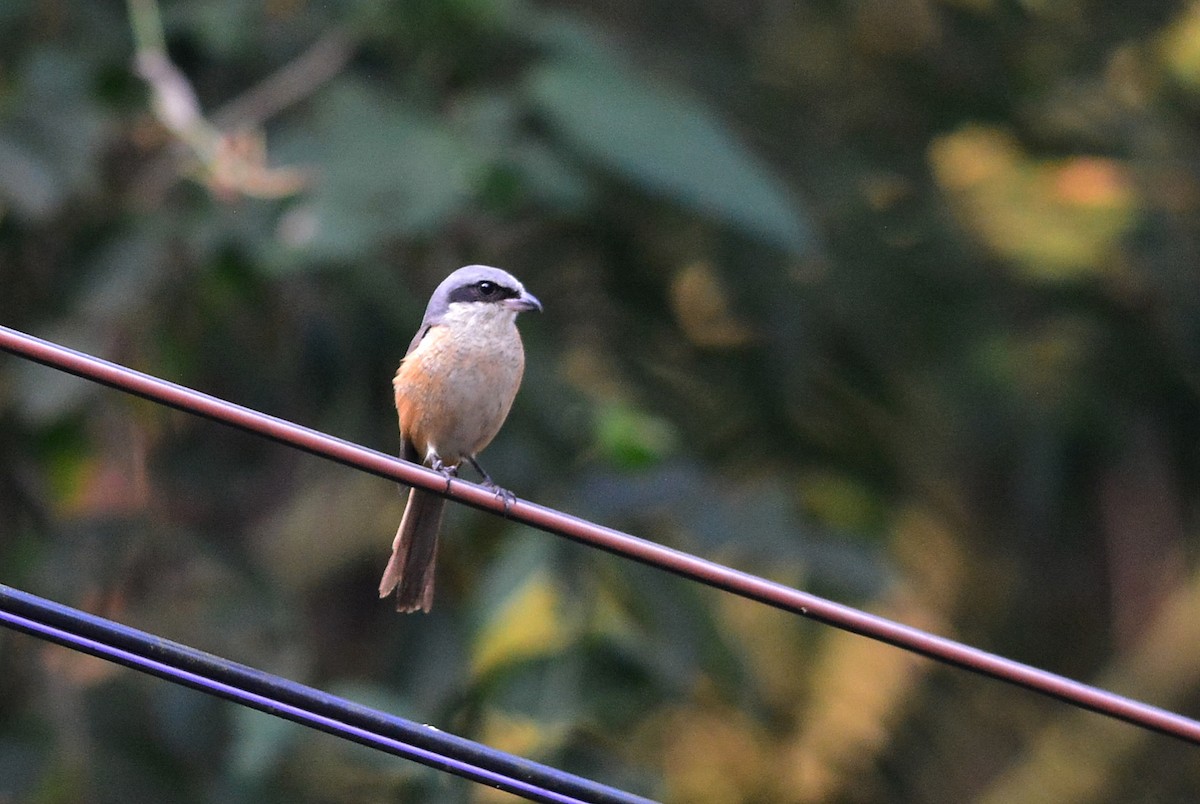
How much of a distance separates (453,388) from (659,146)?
4.07 feet

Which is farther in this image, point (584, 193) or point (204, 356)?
point (204, 356)

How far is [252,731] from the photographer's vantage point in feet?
19.7

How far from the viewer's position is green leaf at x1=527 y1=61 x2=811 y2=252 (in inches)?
248

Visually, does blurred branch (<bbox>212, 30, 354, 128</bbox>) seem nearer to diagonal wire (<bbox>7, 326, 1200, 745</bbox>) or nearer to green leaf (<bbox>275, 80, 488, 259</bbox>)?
green leaf (<bbox>275, 80, 488, 259</bbox>)

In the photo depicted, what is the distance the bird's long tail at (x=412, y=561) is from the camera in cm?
579

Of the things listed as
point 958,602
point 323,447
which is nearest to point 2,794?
point 323,447

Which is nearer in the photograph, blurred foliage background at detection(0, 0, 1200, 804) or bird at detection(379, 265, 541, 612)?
bird at detection(379, 265, 541, 612)

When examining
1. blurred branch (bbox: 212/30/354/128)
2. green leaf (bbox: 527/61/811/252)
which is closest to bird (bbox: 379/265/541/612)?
green leaf (bbox: 527/61/811/252)

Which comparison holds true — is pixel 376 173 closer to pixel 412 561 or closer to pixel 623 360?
pixel 412 561

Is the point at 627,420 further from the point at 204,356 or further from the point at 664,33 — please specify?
the point at 664,33

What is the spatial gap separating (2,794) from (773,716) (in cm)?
419

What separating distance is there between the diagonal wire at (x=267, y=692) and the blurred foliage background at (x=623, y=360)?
1.84 m

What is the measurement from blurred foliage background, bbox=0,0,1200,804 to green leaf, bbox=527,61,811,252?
0.02 metres

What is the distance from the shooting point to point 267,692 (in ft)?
12.2
